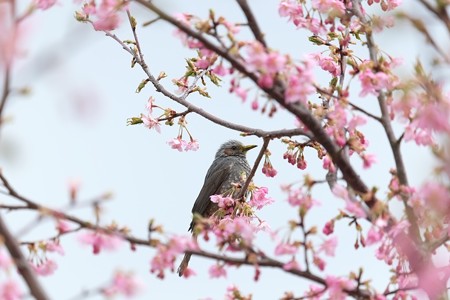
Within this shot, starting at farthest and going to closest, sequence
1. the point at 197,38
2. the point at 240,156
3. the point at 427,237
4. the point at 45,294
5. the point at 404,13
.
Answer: the point at 240,156 < the point at 427,237 < the point at 197,38 < the point at 404,13 < the point at 45,294

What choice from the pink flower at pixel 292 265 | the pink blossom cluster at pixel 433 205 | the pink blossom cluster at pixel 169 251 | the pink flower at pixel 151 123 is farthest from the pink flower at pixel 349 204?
the pink flower at pixel 151 123

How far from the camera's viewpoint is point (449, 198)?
172 inches

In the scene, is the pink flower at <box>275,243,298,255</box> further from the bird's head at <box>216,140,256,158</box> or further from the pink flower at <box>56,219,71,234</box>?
the bird's head at <box>216,140,256,158</box>

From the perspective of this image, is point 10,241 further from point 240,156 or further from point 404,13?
point 240,156

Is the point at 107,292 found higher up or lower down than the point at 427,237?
lower down

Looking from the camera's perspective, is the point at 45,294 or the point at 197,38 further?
the point at 197,38

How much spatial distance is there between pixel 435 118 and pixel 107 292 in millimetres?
1858

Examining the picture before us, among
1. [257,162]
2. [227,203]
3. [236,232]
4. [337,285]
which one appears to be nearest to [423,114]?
[337,285]

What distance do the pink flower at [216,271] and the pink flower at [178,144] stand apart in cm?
293

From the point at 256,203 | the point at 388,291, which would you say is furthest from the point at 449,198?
the point at 256,203

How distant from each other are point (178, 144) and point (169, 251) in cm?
312

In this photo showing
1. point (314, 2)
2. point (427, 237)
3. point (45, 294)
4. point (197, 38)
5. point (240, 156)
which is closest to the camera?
point (45, 294)

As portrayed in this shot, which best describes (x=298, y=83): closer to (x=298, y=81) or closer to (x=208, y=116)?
(x=298, y=81)

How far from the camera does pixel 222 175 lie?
11.3 metres
